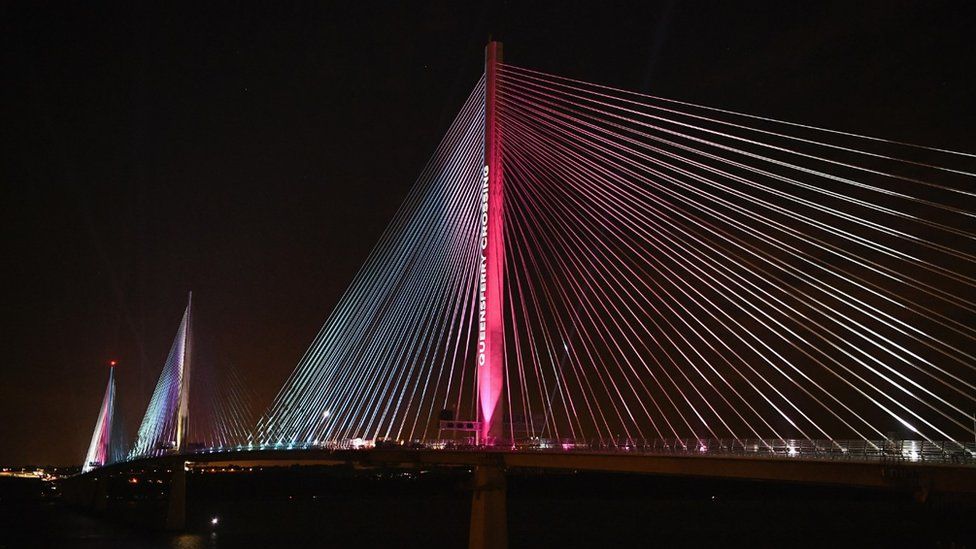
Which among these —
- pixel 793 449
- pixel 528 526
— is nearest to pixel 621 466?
pixel 793 449

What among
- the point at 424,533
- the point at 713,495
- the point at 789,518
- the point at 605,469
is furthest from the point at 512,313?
the point at 713,495

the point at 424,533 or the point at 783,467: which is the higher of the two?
the point at 783,467

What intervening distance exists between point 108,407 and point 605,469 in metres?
76.5

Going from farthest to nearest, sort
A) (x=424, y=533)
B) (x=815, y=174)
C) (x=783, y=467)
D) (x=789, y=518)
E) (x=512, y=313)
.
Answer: (x=789, y=518) < (x=424, y=533) < (x=512, y=313) < (x=783, y=467) < (x=815, y=174)

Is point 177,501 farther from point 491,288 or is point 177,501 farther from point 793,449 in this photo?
point 793,449

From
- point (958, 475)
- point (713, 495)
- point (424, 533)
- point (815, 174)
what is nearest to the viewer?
point (958, 475)

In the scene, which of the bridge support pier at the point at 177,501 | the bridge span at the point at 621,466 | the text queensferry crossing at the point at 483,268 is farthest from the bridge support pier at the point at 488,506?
the bridge support pier at the point at 177,501

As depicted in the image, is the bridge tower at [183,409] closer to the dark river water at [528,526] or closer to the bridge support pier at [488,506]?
the dark river water at [528,526]

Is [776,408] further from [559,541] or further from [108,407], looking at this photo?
[108,407]

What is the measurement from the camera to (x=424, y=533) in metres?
60.0

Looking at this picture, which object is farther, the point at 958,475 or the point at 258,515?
the point at 258,515

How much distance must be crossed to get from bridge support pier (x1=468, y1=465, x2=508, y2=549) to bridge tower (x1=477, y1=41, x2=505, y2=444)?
4.12 feet

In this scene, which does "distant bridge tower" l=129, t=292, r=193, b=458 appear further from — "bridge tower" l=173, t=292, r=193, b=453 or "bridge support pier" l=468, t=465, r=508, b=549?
"bridge support pier" l=468, t=465, r=508, b=549

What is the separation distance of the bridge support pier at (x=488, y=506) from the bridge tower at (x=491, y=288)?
1254 millimetres
